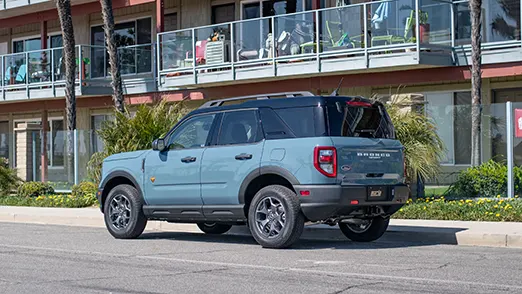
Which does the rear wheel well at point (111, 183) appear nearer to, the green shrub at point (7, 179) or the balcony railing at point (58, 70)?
the green shrub at point (7, 179)

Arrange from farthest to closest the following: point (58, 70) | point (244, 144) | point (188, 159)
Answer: point (58, 70) < point (188, 159) < point (244, 144)

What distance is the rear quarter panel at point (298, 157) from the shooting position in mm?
11656

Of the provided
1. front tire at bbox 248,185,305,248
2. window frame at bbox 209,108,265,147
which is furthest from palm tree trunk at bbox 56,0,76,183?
front tire at bbox 248,185,305,248

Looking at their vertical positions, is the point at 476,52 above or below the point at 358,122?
above

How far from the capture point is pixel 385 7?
2119 centimetres

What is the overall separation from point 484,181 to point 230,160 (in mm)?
7755

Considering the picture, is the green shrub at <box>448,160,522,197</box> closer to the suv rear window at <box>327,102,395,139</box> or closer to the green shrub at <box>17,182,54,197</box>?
the suv rear window at <box>327,102,395,139</box>

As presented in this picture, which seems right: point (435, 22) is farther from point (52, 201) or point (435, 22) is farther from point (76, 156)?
point (76, 156)

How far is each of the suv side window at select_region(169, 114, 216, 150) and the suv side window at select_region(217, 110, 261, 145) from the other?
31 centimetres

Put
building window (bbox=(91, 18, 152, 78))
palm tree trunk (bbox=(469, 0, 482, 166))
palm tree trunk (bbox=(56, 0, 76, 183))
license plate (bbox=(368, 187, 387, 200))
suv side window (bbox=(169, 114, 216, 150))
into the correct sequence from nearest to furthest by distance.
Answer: license plate (bbox=(368, 187, 387, 200)) → suv side window (bbox=(169, 114, 216, 150)) → palm tree trunk (bbox=(469, 0, 482, 166)) → palm tree trunk (bbox=(56, 0, 76, 183)) → building window (bbox=(91, 18, 152, 78))

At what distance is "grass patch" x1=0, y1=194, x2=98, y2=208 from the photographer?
22.3 meters

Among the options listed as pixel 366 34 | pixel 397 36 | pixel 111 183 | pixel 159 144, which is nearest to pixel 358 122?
pixel 159 144

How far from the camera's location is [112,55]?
27.0 m

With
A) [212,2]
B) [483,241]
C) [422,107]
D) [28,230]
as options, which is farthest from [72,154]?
[483,241]
